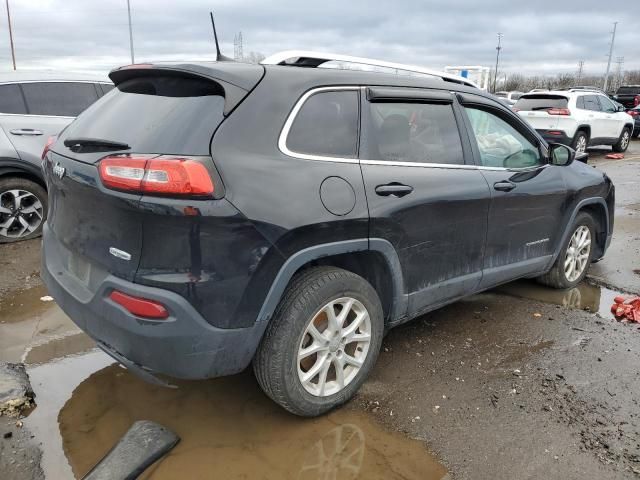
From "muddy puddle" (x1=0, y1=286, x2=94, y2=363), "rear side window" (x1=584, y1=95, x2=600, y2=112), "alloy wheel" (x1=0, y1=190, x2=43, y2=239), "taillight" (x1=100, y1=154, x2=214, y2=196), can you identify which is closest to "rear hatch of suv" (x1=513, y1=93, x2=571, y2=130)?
"rear side window" (x1=584, y1=95, x2=600, y2=112)

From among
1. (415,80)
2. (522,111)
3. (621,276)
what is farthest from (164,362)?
(522,111)

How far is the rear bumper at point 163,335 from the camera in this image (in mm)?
2250

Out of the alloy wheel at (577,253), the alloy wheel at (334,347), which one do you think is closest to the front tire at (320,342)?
the alloy wheel at (334,347)

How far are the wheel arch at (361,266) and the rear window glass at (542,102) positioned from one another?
12300 millimetres

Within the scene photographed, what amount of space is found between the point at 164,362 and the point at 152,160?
0.88 metres

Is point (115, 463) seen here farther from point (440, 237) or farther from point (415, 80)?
point (415, 80)

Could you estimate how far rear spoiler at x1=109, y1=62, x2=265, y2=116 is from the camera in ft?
8.03

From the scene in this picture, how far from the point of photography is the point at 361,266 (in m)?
2.97

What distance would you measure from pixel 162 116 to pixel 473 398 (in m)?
2.27

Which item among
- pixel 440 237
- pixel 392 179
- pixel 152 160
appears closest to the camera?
pixel 152 160

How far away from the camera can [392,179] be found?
2898 millimetres

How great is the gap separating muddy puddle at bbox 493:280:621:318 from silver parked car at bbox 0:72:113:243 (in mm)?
4950

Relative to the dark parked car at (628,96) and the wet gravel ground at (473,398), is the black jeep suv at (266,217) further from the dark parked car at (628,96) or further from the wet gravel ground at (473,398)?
the dark parked car at (628,96)

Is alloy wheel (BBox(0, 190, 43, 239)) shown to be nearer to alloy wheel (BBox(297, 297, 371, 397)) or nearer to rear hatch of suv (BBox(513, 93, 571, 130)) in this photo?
alloy wheel (BBox(297, 297, 371, 397))
